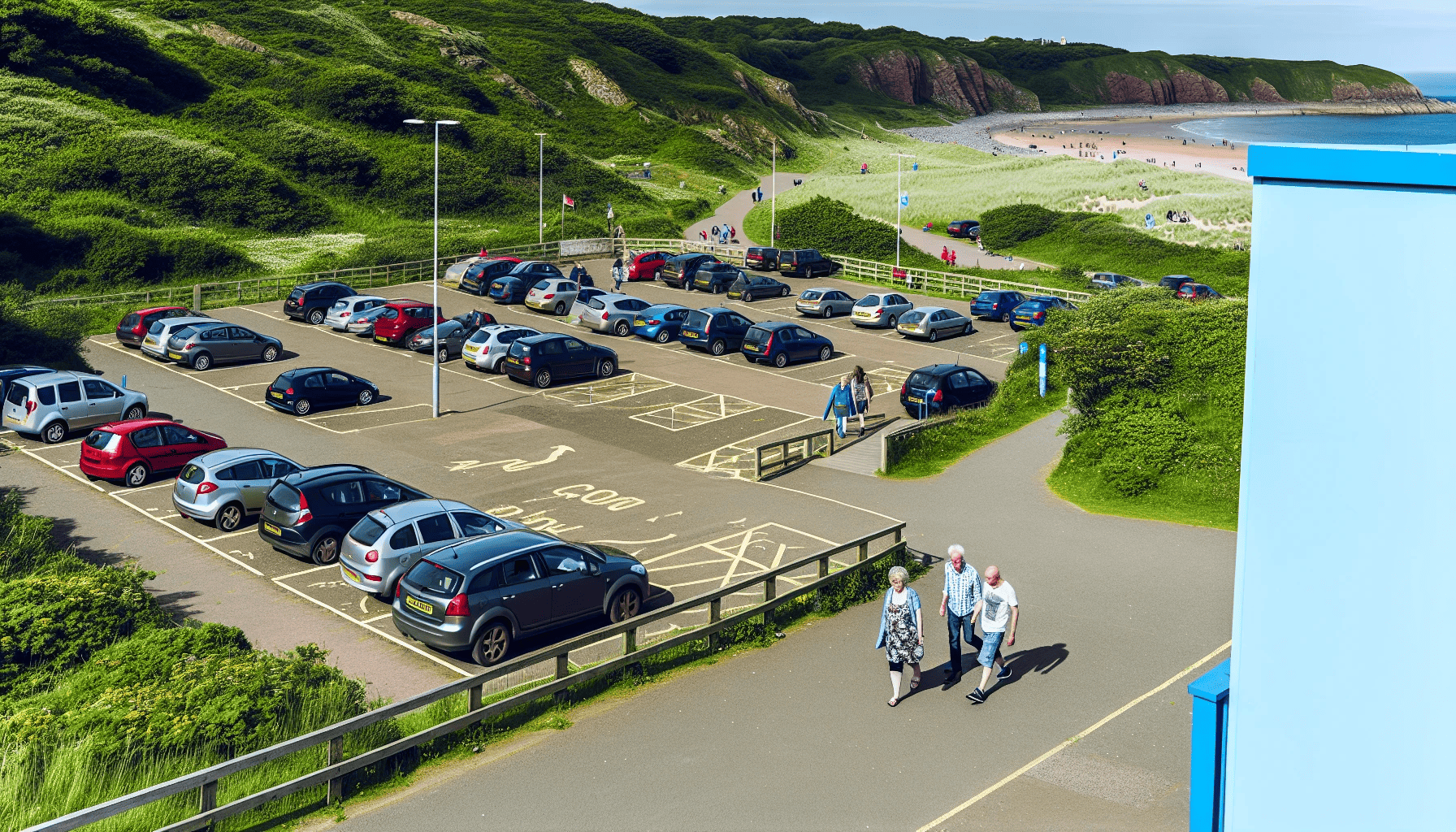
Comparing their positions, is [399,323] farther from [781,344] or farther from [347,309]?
[781,344]

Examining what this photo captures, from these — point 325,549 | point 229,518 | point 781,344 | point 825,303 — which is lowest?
point 325,549

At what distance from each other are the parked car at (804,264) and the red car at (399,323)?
1775cm

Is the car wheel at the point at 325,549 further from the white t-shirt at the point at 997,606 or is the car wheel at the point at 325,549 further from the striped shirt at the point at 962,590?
the white t-shirt at the point at 997,606

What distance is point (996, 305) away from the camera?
45.0 m

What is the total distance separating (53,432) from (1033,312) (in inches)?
1187

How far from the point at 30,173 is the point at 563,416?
44835 millimetres

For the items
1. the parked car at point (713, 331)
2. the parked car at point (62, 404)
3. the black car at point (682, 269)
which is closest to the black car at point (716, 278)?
the black car at point (682, 269)

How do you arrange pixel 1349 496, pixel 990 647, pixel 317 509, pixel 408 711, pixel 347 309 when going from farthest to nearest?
pixel 347 309 → pixel 317 509 → pixel 990 647 → pixel 408 711 → pixel 1349 496

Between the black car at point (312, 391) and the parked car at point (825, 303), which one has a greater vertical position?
the parked car at point (825, 303)

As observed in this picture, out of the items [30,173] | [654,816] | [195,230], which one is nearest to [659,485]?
[654,816]

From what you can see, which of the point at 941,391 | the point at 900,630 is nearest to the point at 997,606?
the point at 900,630

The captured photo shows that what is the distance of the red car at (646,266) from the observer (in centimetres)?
4994

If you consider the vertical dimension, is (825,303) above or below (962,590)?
above

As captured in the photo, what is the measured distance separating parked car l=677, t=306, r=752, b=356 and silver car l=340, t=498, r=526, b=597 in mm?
19692
